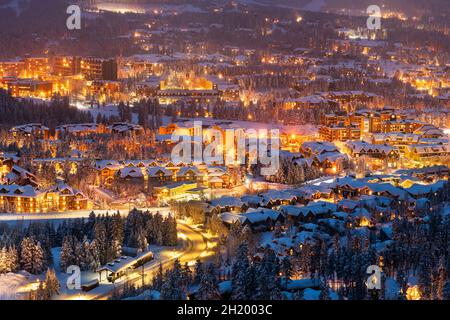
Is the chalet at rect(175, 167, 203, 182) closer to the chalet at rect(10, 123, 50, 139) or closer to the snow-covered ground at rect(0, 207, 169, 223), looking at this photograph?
the snow-covered ground at rect(0, 207, 169, 223)

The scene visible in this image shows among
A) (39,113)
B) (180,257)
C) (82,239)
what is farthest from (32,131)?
(180,257)

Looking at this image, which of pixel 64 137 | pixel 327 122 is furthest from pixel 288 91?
pixel 64 137

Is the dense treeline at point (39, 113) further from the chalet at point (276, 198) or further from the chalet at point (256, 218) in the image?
the chalet at point (256, 218)

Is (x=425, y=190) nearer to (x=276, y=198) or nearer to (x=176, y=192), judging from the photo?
(x=276, y=198)

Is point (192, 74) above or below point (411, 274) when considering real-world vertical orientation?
above

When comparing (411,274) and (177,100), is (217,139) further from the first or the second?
(411,274)

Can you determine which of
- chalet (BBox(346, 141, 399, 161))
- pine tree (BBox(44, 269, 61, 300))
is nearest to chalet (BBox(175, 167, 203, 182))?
chalet (BBox(346, 141, 399, 161))

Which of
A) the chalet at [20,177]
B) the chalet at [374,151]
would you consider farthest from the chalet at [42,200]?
the chalet at [374,151]
